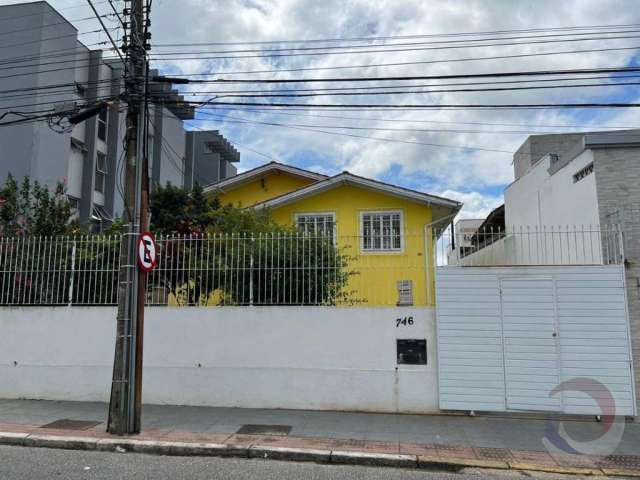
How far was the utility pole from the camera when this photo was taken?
7.10 meters

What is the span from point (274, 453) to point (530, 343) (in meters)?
4.76

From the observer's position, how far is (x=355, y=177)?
48.8 feet

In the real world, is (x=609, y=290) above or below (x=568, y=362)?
above

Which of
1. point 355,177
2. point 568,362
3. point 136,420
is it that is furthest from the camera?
point 355,177

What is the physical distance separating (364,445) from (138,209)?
4.82 metres

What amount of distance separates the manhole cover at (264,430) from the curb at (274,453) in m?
0.72

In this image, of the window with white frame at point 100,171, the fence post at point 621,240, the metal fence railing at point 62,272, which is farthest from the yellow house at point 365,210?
the window with white frame at point 100,171

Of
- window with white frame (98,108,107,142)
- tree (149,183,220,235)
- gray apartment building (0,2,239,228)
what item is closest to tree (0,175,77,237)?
tree (149,183,220,235)

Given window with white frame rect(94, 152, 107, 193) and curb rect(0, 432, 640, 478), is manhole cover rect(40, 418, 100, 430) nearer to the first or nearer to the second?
curb rect(0, 432, 640, 478)

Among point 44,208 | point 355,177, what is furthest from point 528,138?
point 44,208

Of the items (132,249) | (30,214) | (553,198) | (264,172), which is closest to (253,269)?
(132,249)

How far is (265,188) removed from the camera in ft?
58.4

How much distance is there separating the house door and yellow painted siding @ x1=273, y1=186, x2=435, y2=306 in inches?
55.4

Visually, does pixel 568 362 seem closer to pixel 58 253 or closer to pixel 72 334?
pixel 72 334
